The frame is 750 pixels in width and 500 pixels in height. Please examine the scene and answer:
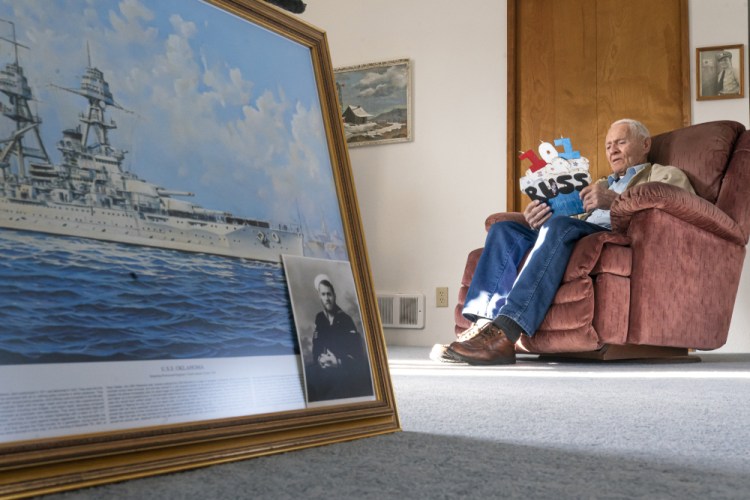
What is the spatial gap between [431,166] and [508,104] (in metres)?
0.56

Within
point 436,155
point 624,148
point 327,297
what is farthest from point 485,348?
point 436,155

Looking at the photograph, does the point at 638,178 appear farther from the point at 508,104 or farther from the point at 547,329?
the point at 508,104

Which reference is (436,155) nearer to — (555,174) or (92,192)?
(555,174)

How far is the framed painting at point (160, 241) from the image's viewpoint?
64cm

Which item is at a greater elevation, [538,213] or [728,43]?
[728,43]

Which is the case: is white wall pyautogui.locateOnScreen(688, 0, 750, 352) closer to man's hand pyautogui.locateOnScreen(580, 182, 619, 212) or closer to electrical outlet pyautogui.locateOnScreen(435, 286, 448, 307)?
man's hand pyautogui.locateOnScreen(580, 182, 619, 212)

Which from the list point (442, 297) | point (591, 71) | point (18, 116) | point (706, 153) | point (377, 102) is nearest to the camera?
point (18, 116)

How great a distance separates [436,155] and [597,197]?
5.55 feet

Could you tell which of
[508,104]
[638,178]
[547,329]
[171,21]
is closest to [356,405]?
[171,21]

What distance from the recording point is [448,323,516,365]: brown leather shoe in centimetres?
255

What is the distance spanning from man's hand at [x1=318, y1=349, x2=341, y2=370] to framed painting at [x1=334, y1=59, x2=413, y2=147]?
3772 mm

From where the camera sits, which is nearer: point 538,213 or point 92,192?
point 92,192

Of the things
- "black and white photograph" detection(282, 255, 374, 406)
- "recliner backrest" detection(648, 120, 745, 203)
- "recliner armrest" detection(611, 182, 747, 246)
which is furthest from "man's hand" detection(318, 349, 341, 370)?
"recliner backrest" detection(648, 120, 745, 203)

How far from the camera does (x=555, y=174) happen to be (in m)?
2.82
